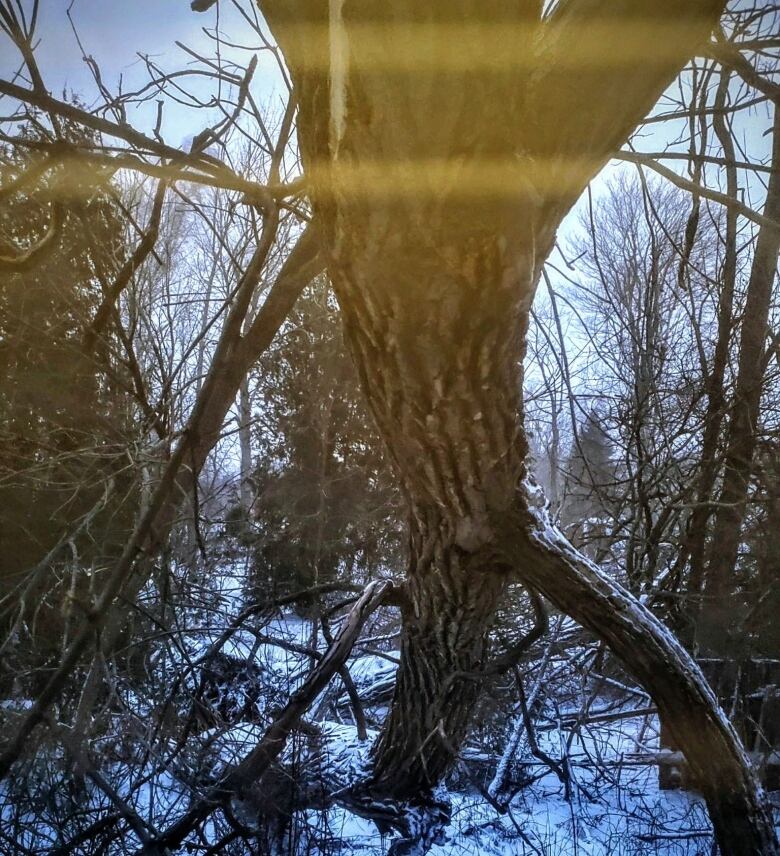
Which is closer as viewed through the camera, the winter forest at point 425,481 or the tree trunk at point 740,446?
the winter forest at point 425,481

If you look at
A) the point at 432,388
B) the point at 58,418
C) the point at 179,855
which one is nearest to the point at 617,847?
the point at 179,855

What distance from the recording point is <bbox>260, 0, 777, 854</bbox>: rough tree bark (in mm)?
1325

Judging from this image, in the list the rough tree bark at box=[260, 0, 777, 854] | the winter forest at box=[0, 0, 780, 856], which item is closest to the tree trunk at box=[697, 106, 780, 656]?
the winter forest at box=[0, 0, 780, 856]

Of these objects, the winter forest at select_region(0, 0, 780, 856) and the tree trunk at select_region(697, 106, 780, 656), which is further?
the tree trunk at select_region(697, 106, 780, 656)

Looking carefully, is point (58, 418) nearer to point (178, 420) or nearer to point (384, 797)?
point (178, 420)

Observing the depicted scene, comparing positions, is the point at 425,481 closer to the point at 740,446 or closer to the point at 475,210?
the point at 475,210

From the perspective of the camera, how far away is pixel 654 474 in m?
3.81

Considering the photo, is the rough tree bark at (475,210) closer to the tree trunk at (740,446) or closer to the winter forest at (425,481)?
the winter forest at (425,481)

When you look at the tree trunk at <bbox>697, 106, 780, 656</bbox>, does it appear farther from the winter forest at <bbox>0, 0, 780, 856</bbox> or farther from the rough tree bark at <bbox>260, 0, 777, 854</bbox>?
the rough tree bark at <bbox>260, 0, 777, 854</bbox>

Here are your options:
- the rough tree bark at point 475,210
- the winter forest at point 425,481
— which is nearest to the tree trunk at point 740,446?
the winter forest at point 425,481

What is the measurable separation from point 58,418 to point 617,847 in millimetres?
3883

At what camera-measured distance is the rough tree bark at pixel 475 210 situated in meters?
1.33

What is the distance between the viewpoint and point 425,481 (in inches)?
79.4

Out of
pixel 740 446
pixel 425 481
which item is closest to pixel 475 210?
pixel 425 481
